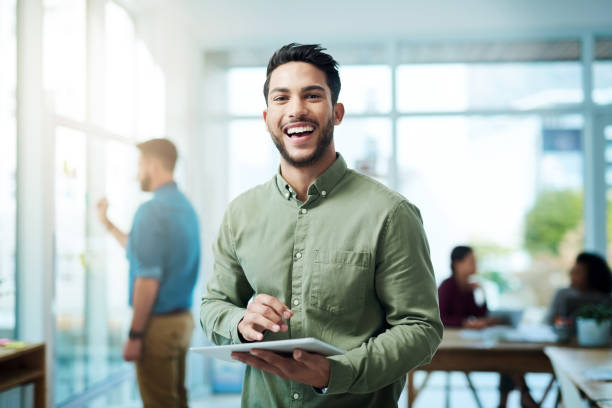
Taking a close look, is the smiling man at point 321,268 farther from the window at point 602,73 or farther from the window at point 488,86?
the window at point 602,73

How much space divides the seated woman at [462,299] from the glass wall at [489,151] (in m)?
1.10

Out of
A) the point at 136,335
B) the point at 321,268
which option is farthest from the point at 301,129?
the point at 136,335

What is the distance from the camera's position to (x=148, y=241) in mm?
3018

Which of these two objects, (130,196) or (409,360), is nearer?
(409,360)

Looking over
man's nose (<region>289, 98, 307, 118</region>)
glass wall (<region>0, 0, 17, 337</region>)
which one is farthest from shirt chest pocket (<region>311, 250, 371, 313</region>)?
glass wall (<region>0, 0, 17, 337</region>)

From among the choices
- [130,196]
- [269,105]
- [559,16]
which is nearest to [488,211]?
[559,16]

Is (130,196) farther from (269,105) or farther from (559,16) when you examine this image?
(559,16)

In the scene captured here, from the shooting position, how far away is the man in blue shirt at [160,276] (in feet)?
9.97

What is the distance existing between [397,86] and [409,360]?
4551 millimetres

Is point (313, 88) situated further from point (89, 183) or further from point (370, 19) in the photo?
point (370, 19)

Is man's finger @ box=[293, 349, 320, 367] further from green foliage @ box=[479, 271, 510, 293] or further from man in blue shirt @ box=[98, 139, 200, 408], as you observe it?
green foliage @ box=[479, 271, 510, 293]

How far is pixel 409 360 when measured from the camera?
124 centimetres

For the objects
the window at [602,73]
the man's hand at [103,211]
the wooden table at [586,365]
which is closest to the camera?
the wooden table at [586,365]

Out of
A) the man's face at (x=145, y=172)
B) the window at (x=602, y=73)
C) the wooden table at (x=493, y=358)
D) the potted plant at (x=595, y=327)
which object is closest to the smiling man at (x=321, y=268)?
the man's face at (x=145, y=172)
